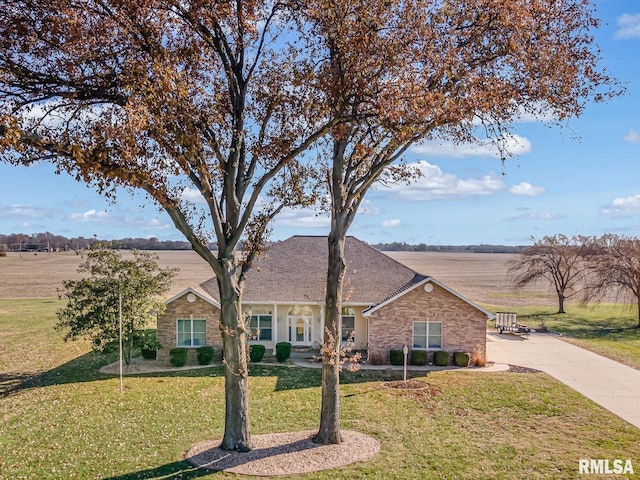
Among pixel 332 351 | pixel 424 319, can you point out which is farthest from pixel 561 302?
pixel 332 351

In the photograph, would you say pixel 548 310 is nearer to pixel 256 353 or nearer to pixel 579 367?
pixel 579 367

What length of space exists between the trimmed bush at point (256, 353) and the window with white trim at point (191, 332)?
249cm

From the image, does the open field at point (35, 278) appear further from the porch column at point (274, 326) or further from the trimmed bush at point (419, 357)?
the trimmed bush at point (419, 357)

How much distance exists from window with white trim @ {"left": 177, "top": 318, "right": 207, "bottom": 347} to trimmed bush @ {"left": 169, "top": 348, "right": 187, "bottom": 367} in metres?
1.35

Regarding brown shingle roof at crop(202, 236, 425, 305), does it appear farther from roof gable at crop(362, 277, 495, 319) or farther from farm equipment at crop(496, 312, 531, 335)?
farm equipment at crop(496, 312, 531, 335)

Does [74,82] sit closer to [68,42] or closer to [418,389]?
[68,42]

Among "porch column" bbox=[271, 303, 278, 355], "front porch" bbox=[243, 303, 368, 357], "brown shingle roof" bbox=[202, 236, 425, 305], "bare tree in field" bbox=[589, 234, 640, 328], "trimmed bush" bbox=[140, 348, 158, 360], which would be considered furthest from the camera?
"bare tree in field" bbox=[589, 234, 640, 328]

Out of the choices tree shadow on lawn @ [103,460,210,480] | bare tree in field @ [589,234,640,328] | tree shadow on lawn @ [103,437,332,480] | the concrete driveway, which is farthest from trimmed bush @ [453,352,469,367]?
bare tree in field @ [589,234,640,328]

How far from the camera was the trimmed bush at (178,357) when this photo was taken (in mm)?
24078

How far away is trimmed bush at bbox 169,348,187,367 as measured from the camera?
2408cm

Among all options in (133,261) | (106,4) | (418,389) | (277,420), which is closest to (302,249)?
(133,261)

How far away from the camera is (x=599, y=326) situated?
38750 mm

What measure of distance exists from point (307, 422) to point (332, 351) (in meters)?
3.49

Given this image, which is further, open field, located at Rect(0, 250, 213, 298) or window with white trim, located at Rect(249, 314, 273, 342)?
open field, located at Rect(0, 250, 213, 298)
